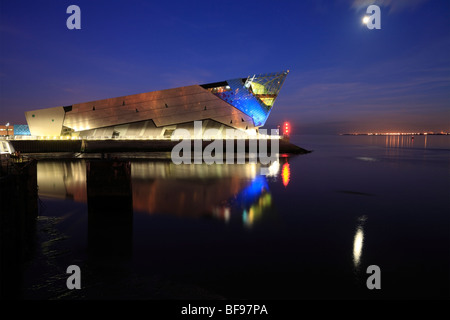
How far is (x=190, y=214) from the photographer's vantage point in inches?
499

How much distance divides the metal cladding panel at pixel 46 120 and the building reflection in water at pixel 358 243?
46999 millimetres

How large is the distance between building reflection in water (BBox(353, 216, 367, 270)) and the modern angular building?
3512 cm

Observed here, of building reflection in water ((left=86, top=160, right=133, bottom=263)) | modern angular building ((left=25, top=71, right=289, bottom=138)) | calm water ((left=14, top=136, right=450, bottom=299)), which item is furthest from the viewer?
modern angular building ((left=25, top=71, right=289, bottom=138))

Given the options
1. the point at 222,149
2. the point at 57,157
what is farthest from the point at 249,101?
the point at 57,157

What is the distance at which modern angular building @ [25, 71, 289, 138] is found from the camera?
1727 inches

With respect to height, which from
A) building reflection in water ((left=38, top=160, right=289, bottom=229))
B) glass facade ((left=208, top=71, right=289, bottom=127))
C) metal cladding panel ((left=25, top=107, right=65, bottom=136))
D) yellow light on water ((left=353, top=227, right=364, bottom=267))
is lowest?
yellow light on water ((left=353, top=227, right=364, bottom=267))

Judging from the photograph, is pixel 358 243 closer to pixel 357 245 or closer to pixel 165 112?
pixel 357 245

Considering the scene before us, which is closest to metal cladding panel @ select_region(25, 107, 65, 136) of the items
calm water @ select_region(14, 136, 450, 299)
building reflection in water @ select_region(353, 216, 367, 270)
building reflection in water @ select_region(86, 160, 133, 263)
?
calm water @ select_region(14, 136, 450, 299)

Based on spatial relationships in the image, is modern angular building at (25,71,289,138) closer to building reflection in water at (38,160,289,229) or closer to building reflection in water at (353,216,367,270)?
building reflection in water at (38,160,289,229)

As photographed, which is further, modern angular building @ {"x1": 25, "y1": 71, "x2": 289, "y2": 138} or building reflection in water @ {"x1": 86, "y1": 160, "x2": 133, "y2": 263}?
modern angular building @ {"x1": 25, "y1": 71, "x2": 289, "y2": 138}

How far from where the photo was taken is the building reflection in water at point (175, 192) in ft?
39.8

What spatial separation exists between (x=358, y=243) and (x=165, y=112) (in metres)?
39.0

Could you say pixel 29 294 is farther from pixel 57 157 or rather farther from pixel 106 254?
pixel 57 157
